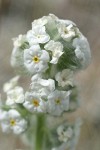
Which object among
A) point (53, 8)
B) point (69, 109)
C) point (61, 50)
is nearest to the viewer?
point (61, 50)

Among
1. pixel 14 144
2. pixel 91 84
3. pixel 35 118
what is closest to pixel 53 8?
pixel 91 84

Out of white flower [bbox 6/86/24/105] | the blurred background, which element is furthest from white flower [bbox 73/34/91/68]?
the blurred background

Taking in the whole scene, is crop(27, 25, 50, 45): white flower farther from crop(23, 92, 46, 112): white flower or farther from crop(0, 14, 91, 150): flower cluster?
crop(23, 92, 46, 112): white flower

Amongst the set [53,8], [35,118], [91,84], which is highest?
[53,8]

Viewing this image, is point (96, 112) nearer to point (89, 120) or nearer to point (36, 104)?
point (89, 120)

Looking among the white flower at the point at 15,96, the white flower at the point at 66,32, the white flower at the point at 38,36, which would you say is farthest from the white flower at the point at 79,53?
the white flower at the point at 15,96

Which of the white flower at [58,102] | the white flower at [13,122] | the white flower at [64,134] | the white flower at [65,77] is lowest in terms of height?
the white flower at [64,134]

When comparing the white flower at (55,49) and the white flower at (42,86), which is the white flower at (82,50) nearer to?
the white flower at (55,49)

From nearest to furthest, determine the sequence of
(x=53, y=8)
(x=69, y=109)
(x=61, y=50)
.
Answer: (x=61, y=50) < (x=69, y=109) < (x=53, y=8)
